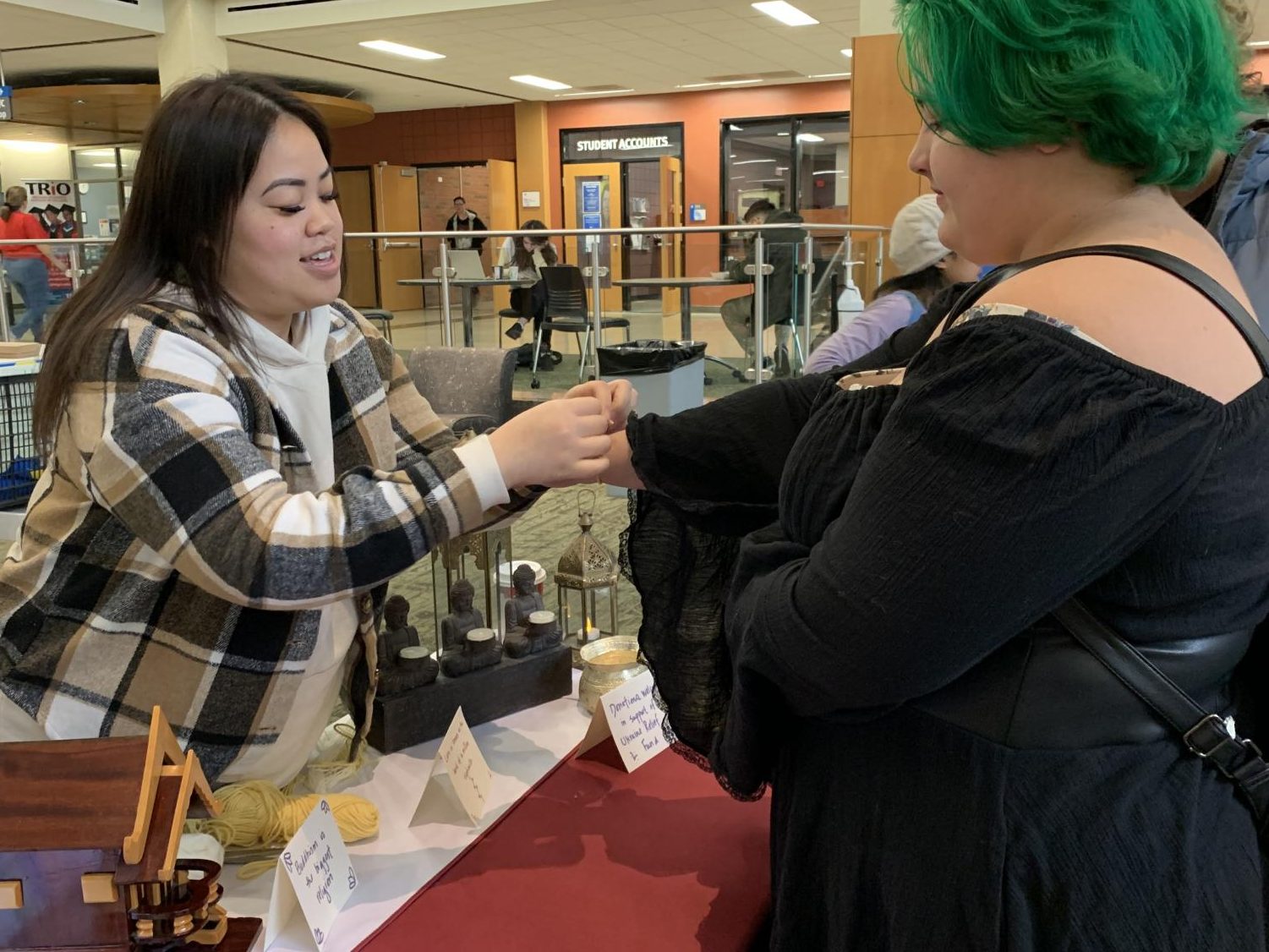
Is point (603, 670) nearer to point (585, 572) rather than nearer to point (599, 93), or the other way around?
point (585, 572)

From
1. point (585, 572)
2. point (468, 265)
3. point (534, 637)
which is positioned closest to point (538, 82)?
point (468, 265)

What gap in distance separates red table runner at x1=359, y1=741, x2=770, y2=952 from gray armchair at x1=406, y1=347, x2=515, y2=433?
301cm

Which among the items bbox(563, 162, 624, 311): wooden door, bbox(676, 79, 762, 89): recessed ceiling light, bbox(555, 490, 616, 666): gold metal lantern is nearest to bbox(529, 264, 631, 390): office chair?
bbox(555, 490, 616, 666): gold metal lantern

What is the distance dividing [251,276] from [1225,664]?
3.30 ft

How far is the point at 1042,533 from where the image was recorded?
633 mm

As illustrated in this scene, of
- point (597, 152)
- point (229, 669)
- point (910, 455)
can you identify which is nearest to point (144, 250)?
point (229, 669)

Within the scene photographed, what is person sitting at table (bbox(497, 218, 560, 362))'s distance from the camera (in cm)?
683

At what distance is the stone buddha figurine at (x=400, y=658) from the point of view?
1436 millimetres

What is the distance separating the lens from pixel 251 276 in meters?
1.18

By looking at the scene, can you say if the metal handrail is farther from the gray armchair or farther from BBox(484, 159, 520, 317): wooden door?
BBox(484, 159, 520, 317): wooden door

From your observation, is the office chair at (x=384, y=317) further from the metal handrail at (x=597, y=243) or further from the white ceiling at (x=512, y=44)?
the white ceiling at (x=512, y=44)

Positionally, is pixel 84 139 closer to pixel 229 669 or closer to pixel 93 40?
pixel 93 40

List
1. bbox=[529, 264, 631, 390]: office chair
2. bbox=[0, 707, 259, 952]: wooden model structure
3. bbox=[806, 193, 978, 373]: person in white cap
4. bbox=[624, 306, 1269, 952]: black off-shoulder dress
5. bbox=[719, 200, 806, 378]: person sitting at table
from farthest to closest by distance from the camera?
bbox=[529, 264, 631, 390]: office chair
bbox=[719, 200, 806, 378]: person sitting at table
bbox=[806, 193, 978, 373]: person in white cap
bbox=[0, 707, 259, 952]: wooden model structure
bbox=[624, 306, 1269, 952]: black off-shoulder dress

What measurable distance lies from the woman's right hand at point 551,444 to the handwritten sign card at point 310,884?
1.31ft
